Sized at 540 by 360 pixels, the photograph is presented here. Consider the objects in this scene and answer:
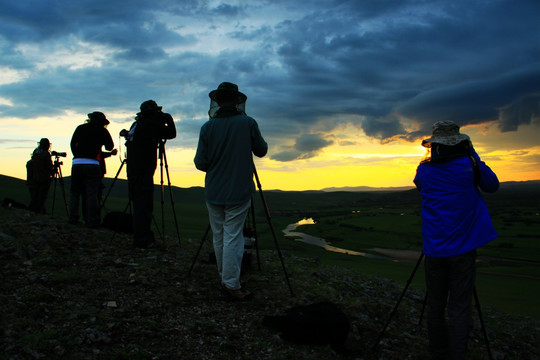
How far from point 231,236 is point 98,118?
20.7 ft

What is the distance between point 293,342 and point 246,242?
288cm

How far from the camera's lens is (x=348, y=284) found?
325 inches

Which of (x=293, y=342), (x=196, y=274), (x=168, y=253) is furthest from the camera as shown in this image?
(x=168, y=253)

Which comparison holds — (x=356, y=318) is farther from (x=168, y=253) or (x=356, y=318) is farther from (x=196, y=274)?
(x=168, y=253)

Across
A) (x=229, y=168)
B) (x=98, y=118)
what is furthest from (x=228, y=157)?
(x=98, y=118)

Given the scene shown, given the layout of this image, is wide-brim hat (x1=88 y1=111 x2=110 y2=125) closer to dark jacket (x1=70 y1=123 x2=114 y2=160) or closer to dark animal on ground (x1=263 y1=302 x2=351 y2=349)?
dark jacket (x1=70 y1=123 x2=114 y2=160)

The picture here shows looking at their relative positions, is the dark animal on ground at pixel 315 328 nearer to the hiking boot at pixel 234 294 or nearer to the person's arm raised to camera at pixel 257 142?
the hiking boot at pixel 234 294

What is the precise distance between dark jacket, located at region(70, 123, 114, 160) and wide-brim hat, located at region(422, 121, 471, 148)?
327 inches

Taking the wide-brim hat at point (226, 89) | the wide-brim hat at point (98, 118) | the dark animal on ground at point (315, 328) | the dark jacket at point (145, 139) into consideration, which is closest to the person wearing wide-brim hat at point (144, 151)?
the dark jacket at point (145, 139)

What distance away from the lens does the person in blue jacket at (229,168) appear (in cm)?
529

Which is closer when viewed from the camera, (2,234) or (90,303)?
(90,303)

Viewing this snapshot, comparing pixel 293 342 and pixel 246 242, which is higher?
pixel 246 242

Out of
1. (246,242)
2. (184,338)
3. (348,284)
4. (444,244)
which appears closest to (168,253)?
(246,242)

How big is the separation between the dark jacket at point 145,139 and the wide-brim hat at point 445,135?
567 cm
